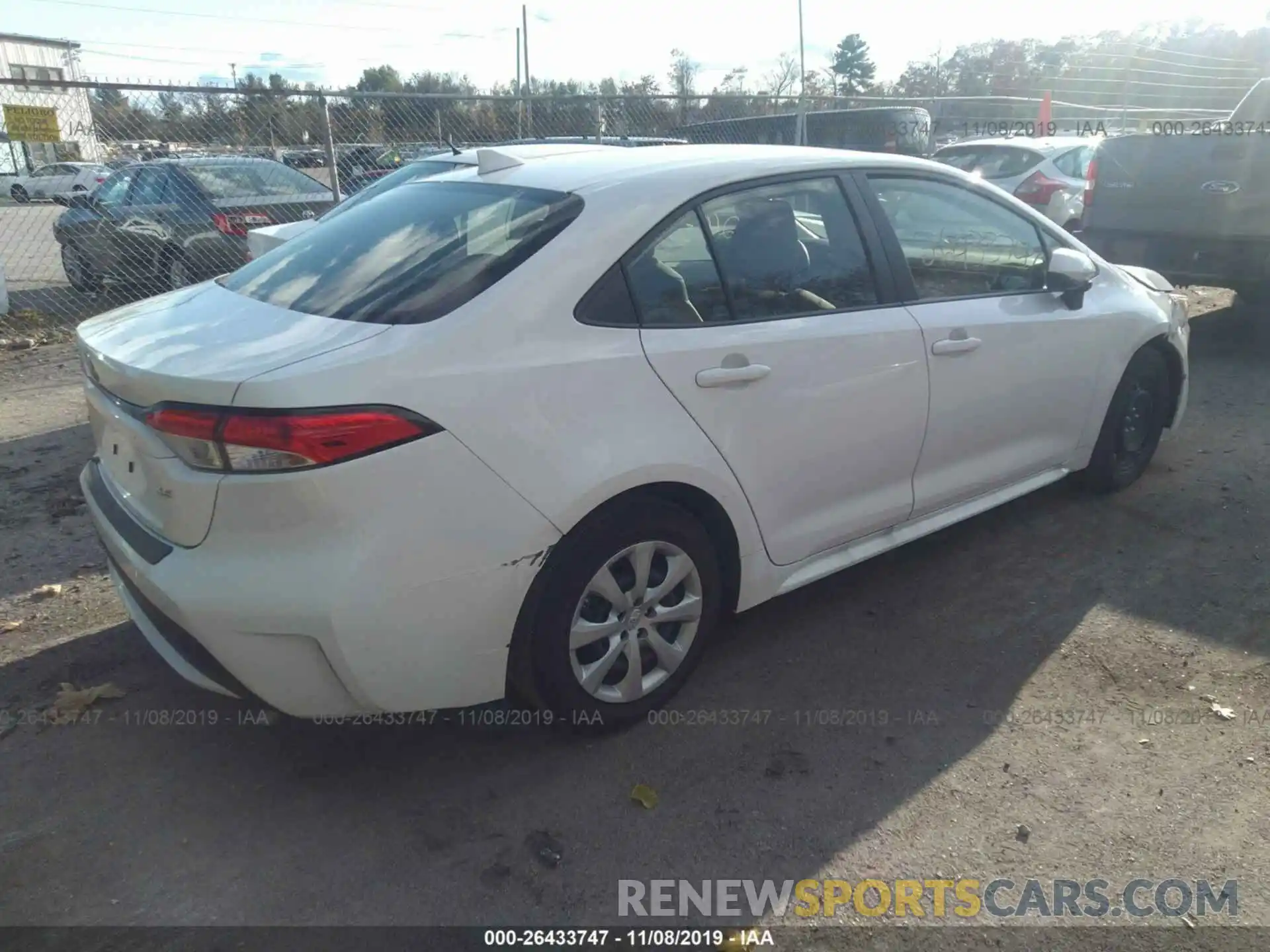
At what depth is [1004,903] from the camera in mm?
2383

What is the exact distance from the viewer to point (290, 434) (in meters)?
2.27

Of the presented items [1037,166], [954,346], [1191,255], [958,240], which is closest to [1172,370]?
[958,240]

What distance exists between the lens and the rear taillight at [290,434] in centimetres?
227

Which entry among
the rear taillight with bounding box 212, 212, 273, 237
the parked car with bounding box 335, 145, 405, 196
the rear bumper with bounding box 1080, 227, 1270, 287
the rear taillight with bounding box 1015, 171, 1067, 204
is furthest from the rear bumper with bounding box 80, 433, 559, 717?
the rear taillight with bounding box 1015, 171, 1067, 204

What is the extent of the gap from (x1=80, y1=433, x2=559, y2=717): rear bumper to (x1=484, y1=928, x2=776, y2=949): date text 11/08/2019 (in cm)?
61

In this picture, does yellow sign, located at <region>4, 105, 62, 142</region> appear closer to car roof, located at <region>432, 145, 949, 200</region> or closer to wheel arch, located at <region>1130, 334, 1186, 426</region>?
car roof, located at <region>432, 145, 949, 200</region>

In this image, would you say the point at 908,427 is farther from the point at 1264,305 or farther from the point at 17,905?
the point at 1264,305

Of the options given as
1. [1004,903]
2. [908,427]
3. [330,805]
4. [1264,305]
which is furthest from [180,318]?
[1264,305]

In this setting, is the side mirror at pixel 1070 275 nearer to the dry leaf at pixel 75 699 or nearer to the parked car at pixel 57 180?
the dry leaf at pixel 75 699

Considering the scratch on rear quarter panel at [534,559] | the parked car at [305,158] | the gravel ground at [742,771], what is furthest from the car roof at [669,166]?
the parked car at [305,158]

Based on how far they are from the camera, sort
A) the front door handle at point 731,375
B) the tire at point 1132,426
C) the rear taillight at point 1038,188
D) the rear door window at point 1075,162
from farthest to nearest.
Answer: the rear door window at point 1075,162 → the rear taillight at point 1038,188 → the tire at point 1132,426 → the front door handle at point 731,375

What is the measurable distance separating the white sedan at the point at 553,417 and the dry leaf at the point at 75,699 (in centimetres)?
50

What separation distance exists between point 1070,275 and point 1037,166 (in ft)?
24.8

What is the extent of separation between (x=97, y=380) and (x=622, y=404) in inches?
60.2
